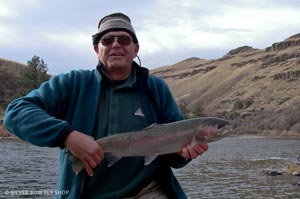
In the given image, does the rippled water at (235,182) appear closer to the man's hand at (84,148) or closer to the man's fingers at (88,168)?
the man's fingers at (88,168)

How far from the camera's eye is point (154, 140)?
A: 439 centimetres

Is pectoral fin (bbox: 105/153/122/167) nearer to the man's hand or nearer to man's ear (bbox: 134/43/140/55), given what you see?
the man's hand

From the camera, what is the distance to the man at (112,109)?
14.3ft

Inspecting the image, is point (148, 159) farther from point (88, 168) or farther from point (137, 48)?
point (137, 48)

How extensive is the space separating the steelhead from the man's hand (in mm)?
150

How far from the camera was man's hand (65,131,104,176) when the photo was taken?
3910mm

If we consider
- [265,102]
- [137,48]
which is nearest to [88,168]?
[137,48]

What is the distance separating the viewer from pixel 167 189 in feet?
15.4

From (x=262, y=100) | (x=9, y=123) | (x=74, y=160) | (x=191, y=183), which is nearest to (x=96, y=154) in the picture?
(x=74, y=160)

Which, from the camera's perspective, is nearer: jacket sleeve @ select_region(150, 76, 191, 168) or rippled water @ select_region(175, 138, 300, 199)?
jacket sleeve @ select_region(150, 76, 191, 168)

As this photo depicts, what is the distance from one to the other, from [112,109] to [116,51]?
622 mm

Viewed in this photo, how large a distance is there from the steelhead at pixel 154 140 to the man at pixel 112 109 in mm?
114

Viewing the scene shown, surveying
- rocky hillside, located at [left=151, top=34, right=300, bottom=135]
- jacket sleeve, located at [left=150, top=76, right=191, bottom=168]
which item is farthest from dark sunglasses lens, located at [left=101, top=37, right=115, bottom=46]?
rocky hillside, located at [left=151, top=34, right=300, bottom=135]

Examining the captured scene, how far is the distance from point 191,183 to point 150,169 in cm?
2144
